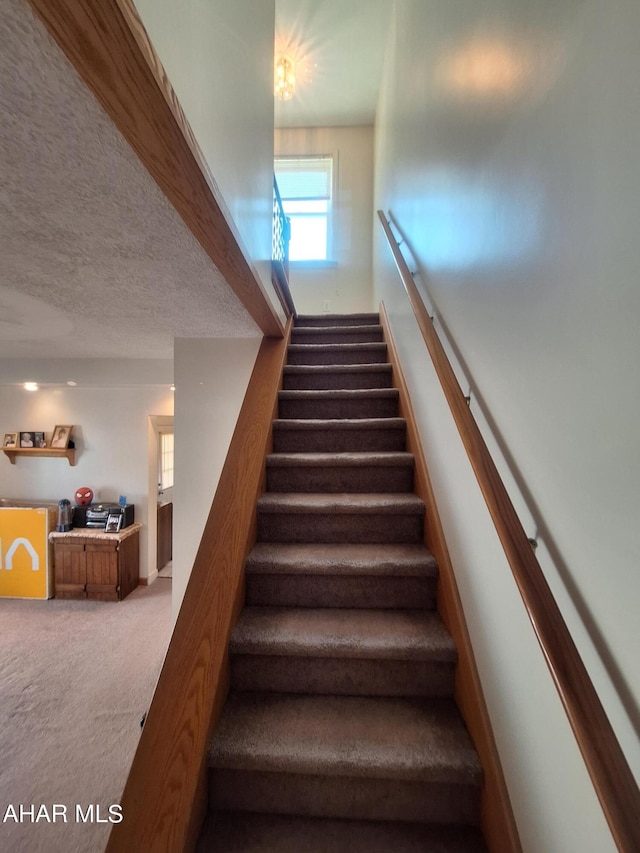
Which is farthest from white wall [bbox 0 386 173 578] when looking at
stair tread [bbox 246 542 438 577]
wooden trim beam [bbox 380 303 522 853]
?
wooden trim beam [bbox 380 303 522 853]

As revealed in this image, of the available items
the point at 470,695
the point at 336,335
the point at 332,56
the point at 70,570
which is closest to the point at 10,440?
the point at 70,570

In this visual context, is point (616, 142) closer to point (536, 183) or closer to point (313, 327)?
point (536, 183)

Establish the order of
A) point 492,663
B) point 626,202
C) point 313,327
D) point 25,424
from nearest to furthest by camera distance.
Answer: point 626,202
point 492,663
point 313,327
point 25,424

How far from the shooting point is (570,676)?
0.62 metres

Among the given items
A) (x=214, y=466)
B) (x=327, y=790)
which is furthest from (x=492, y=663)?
(x=214, y=466)

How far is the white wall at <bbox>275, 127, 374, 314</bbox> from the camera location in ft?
14.7

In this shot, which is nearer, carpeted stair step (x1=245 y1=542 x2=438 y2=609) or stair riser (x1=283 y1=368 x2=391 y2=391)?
carpeted stair step (x1=245 y1=542 x2=438 y2=609)

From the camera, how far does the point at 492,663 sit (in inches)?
41.5

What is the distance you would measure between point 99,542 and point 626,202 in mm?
4957

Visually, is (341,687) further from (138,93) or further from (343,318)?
(343,318)

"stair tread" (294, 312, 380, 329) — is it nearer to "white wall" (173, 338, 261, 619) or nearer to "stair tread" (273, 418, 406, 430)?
"white wall" (173, 338, 261, 619)

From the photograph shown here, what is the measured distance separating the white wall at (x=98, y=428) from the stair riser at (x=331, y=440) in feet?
9.12

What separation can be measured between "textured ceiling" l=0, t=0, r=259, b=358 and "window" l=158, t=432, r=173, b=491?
296 cm

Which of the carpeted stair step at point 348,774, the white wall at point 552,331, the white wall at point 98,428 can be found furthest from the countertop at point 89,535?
the white wall at point 552,331
